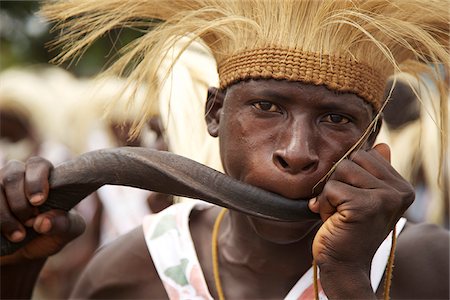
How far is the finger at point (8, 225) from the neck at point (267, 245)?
0.75 m

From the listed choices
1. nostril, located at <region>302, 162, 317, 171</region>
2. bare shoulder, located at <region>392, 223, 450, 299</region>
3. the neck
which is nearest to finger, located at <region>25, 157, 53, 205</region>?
the neck

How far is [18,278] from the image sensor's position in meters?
3.52

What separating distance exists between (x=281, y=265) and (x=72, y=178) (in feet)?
2.56

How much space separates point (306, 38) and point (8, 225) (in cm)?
111

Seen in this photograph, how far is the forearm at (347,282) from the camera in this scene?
2678 mm

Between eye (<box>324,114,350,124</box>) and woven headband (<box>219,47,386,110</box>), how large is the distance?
0.08 meters

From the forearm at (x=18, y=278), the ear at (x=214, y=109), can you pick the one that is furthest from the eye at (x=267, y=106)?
the forearm at (x=18, y=278)

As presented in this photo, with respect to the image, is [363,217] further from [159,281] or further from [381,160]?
[159,281]

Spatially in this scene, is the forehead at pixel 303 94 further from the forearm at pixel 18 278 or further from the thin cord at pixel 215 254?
the forearm at pixel 18 278

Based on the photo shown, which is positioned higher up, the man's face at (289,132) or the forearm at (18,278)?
the man's face at (289,132)

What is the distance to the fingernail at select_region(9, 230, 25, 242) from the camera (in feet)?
Result: 10.3

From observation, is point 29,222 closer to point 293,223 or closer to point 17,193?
point 17,193

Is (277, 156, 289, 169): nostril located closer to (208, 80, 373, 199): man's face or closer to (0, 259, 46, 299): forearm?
(208, 80, 373, 199): man's face

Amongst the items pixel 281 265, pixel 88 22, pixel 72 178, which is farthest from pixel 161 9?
pixel 281 265
